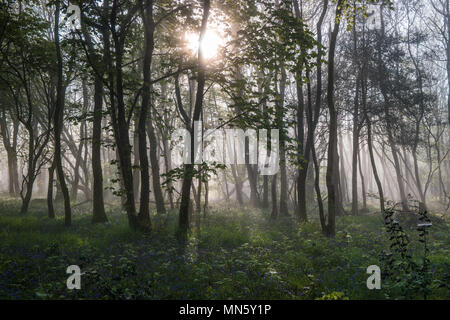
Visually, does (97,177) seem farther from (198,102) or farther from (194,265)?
(194,265)

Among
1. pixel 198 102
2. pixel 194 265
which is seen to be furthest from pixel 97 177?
pixel 194 265

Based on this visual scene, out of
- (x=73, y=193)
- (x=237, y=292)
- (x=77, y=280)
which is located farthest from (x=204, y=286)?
(x=73, y=193)

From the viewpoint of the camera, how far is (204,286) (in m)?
6.11

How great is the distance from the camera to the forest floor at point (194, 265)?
5.66 metres

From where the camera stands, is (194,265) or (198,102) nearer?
(194,265)

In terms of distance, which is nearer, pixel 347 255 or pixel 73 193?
pixel 347 255

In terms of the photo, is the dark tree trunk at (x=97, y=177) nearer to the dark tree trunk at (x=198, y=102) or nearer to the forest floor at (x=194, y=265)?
the forest floor at (x=194, y=265)

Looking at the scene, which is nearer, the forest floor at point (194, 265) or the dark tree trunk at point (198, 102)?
the forest floor at point (194, 265)

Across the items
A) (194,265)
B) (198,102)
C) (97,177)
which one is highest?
(198,102)

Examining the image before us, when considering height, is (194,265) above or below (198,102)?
below

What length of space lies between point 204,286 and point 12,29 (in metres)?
12.2

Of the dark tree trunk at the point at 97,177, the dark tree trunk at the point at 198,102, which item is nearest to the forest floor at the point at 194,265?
the dark tree trunk at the point at 198,102

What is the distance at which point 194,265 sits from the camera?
7.36 m
